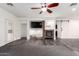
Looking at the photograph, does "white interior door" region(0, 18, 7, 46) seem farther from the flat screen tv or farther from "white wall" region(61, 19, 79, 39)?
"white wall" region(61, 19, 79, 39)

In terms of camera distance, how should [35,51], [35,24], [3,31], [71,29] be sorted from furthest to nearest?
[71,29]
[35,24]
[3,31]
[35,51]

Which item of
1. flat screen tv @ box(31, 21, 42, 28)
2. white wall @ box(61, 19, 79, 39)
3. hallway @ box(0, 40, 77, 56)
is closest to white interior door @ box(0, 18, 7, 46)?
hallway @ box(0, 40, 77, 56)

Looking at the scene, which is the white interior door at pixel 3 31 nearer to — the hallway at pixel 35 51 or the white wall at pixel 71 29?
the hallway at pixel 35 51

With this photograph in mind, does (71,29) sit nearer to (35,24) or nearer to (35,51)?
(35,24)

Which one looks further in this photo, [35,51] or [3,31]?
[3,31]

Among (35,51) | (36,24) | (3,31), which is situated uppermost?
(36,24)

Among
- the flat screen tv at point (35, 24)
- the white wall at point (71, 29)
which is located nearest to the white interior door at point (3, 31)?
the flat screen tv at point (35, 24)

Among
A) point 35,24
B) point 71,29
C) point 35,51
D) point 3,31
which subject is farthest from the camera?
point 71,29

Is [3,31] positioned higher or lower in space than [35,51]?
higher

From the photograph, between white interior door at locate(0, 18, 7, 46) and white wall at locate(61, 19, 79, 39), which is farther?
white wall at locate(61, 19, 79, 39)

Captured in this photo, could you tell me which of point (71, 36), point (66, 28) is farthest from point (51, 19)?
point (71, 36)

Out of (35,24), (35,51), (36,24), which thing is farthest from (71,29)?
(35,51)

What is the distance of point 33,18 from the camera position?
9641 mm

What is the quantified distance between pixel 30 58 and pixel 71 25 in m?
10.9
